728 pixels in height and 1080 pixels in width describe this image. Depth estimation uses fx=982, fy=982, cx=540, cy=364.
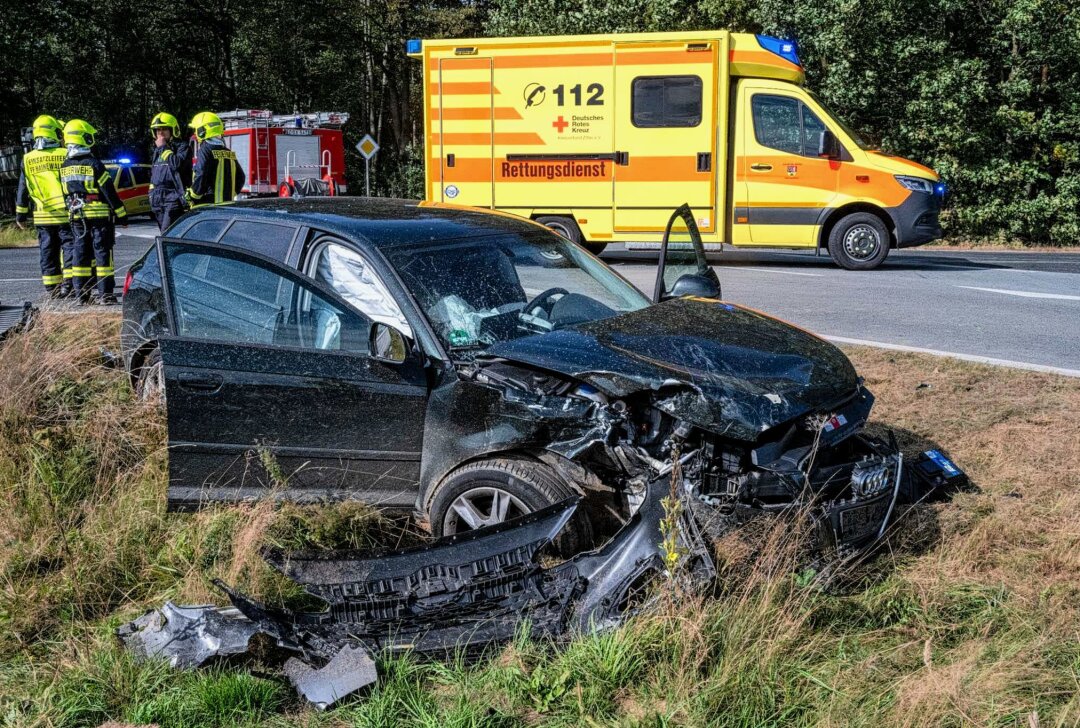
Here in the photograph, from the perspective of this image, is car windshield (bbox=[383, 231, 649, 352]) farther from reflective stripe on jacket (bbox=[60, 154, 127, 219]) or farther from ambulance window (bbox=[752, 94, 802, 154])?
ambulance window (bbox=[752, 94, 802, 154])

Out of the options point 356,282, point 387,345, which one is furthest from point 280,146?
point 387,345

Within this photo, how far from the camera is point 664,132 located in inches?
528

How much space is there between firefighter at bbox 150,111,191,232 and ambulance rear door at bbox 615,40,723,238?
5.99m

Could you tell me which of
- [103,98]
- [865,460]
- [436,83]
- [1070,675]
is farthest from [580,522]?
[103,98]

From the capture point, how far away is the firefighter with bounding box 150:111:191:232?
978 centimetres

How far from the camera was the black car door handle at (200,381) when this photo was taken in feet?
13.1

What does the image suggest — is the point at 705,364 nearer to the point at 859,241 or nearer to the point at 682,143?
the point at 682,143

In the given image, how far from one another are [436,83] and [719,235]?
4.56m

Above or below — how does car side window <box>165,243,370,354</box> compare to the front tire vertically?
above

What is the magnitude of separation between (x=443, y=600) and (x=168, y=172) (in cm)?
780

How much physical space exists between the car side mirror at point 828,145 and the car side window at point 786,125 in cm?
5

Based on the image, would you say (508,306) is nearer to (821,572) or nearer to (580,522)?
(580,522)

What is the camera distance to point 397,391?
12.5ft

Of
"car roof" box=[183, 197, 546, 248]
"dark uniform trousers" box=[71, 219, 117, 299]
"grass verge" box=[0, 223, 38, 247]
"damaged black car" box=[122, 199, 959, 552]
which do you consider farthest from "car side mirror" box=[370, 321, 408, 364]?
"grass verge" box=[0, 223, 38, 247]
